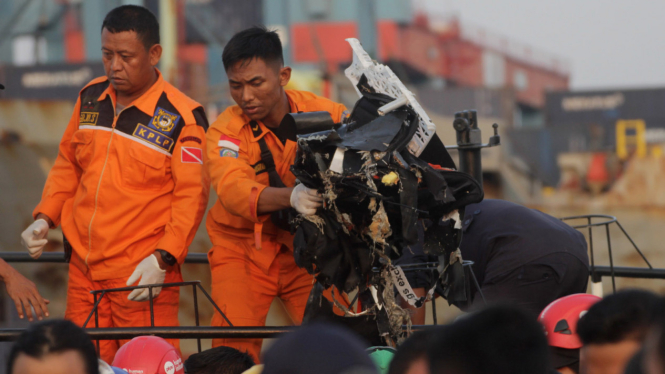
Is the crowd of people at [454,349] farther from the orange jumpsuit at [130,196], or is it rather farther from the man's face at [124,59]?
the man's face at [124,59]

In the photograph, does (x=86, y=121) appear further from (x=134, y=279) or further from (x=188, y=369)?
(x=188, y=369)

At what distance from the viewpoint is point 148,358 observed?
10.1 feet

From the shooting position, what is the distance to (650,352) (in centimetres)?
127

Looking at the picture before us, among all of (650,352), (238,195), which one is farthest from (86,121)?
(650,352)

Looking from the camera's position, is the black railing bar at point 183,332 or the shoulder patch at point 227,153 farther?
the shoulder patch at point 227,153

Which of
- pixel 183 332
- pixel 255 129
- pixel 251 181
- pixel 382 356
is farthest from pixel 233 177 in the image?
pixel 382 356

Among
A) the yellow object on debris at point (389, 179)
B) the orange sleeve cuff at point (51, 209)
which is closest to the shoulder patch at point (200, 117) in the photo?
the orange sleeve cuff at point (51, 209)

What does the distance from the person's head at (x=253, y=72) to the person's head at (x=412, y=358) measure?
192 cm

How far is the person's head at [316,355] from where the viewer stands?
136 cm

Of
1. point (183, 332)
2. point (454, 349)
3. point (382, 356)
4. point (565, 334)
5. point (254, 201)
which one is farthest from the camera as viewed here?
point (254, 201)

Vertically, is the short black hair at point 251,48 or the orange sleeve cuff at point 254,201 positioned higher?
the short black hair at point 251,48

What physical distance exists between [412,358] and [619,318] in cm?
58

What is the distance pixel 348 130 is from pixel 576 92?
88.5 ft

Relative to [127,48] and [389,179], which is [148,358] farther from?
[127,48]
